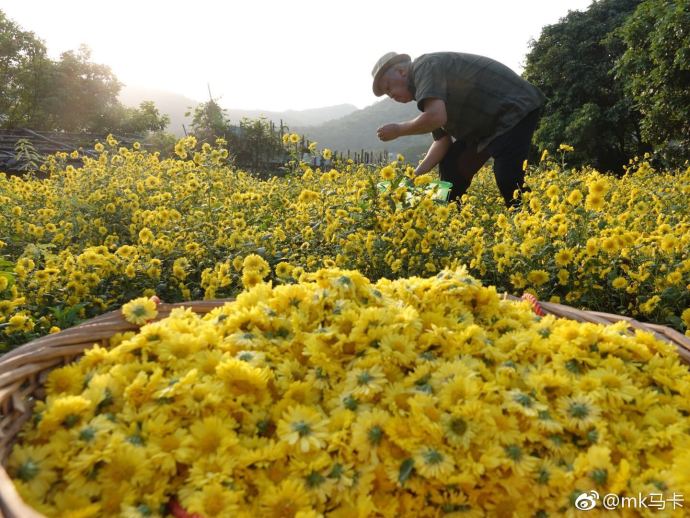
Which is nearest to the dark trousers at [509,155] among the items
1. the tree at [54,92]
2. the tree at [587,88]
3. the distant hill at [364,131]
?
the tree at [587,88]

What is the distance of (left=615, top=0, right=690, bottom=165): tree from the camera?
28.3ft

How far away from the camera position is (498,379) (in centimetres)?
95

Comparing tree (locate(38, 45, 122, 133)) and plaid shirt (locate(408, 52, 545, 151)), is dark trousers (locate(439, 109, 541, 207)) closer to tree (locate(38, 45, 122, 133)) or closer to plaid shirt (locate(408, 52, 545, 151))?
plaid shirt (locate(408, 52, 545, 151))

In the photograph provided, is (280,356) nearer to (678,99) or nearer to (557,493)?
(557,493)

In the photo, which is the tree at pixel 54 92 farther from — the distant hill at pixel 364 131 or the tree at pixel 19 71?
the distant hill at pixel 364 131

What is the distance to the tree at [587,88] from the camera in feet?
50.0

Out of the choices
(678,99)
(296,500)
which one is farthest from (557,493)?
(678,99)

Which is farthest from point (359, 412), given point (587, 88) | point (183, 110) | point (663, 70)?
point (183, 110)

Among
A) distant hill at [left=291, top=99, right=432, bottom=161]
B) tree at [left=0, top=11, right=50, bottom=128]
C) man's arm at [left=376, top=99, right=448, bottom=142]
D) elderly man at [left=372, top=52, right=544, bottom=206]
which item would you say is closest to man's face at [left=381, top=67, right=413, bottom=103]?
elderly man at [left=372, top=52, right=544, bottom=206]

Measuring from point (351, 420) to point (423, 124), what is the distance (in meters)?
2.78

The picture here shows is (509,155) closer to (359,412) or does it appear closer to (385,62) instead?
(385,62)

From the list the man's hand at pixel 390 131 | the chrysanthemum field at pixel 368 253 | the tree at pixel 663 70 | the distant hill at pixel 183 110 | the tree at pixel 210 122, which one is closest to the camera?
the chrysanthemum field at pixel 368 253

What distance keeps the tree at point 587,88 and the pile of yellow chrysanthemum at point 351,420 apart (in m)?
15.9

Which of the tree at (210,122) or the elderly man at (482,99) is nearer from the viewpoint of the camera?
the elderly man at (482,99)
